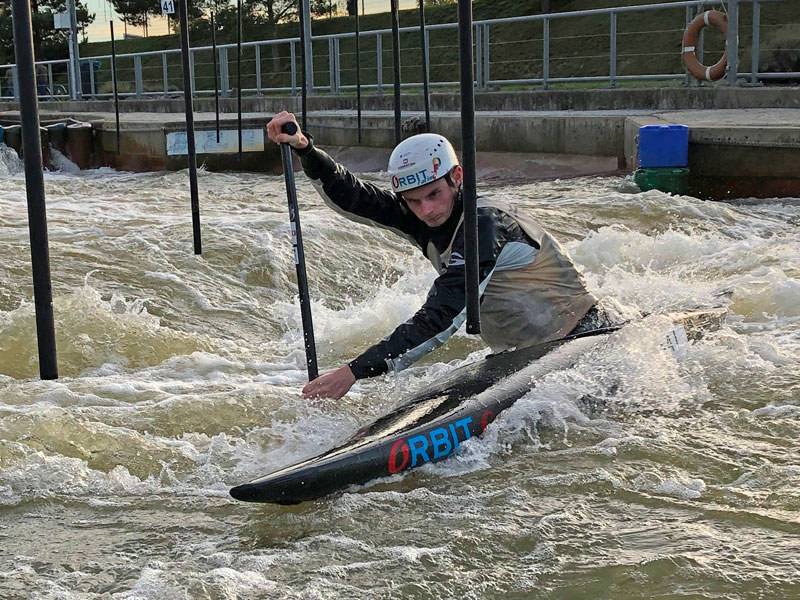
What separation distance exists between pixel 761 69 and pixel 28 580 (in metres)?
14.5

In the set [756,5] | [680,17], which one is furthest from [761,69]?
[680,17]

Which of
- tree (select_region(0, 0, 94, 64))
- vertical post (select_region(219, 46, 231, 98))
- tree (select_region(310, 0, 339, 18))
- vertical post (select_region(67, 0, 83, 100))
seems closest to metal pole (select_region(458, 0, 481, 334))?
vertical post (select_region(219, 46, 231, 98))

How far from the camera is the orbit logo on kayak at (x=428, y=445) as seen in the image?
3621mm

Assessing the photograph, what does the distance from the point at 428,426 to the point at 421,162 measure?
3.45 feet

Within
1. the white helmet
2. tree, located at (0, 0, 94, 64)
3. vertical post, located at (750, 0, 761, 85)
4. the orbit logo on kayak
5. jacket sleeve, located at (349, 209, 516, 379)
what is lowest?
the orbit logo on kayak

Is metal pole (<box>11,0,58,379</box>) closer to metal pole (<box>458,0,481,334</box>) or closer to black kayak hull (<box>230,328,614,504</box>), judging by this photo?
black kayak hull (<box>230,328,614,504</box>)

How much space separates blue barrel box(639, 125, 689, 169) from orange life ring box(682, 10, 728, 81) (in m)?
3.41

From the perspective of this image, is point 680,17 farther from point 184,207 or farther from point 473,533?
point 473,533

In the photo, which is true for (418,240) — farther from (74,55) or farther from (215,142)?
(74,55)

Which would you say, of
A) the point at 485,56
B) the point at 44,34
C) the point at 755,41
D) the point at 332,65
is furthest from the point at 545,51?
the point at 44,34

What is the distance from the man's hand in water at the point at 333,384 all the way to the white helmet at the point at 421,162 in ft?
2.80

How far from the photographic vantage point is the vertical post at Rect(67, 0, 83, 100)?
75.7ft

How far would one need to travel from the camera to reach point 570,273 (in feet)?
14.8

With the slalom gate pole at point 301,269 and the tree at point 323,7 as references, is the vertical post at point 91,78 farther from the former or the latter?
the slalom gate pole at point 301,269
